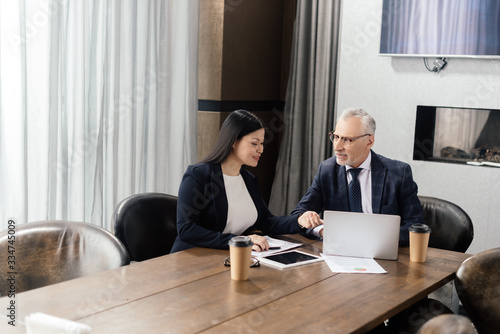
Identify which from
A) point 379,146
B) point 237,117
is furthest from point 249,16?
point 237,117

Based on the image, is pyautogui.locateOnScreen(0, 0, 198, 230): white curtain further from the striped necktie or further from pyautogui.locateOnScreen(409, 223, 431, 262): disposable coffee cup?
pyautogui.locateOnScreen(409, 223, 431, 262): disposable coffee cup

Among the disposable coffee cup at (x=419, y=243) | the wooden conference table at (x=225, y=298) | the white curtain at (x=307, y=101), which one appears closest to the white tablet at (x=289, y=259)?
the wooden conference table at (x=225, y=298)

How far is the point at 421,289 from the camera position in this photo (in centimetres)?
203

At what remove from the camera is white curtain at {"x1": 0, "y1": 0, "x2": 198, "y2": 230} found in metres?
3.14

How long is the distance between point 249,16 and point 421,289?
319 centimetres

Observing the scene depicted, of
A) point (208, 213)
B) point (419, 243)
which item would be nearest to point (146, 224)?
point (208, 213)

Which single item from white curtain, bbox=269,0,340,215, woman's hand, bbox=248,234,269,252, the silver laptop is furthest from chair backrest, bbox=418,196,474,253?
white curtain, bbox=269,0,340,215

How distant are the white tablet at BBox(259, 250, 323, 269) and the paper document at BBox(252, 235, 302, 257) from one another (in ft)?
0.14

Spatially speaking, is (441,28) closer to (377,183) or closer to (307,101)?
(307,101)

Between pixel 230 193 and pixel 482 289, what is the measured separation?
110 centimetres

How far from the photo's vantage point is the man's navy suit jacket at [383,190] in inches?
A: 108

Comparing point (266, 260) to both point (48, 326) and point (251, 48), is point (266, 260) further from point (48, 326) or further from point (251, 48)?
point (251, 48)

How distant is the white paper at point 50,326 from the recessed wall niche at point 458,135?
122 inches

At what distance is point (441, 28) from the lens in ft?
12.6
